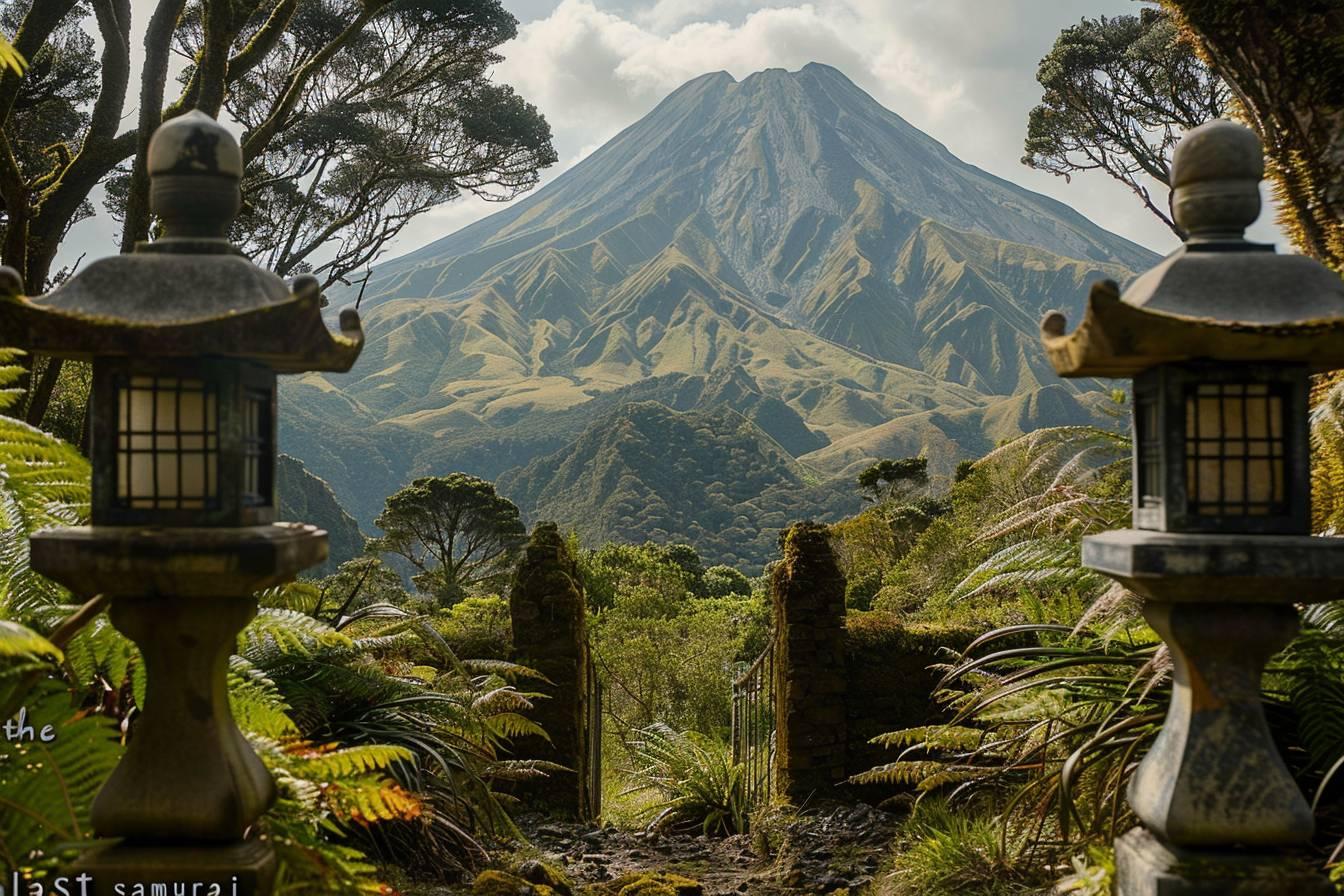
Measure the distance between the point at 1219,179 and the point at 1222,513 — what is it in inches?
32.9

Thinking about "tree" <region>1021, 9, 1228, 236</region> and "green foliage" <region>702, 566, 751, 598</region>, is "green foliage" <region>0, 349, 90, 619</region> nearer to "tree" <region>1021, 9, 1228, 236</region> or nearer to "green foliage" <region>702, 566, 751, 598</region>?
"tree" <region>1021, 9, 1228, 236</region>

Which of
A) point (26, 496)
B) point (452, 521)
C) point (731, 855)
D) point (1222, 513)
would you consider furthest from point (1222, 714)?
point (452, 521)

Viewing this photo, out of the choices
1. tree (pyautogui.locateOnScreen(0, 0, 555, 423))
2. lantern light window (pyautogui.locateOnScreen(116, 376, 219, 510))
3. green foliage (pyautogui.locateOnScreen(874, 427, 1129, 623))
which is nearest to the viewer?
lantern light window (pyautogui.locateOnScreen(116, 376, 219, 510))

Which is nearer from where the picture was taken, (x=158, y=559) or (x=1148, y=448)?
(x=158, y=559)

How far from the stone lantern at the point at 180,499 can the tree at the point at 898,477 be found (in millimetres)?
21929

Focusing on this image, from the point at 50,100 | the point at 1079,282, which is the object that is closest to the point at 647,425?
the point at 50,100

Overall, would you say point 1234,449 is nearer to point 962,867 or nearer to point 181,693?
point 962,867

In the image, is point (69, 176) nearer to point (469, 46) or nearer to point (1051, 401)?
point (469, 46)

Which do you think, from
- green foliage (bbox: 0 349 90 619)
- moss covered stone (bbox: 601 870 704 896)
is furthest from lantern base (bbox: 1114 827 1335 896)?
green foliage (bbox: 0 349 90 619)

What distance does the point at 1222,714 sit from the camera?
243cm

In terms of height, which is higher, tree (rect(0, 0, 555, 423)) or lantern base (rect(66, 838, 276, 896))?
tree (rect(0, 0, 555, 423))

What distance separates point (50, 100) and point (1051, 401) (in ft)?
290

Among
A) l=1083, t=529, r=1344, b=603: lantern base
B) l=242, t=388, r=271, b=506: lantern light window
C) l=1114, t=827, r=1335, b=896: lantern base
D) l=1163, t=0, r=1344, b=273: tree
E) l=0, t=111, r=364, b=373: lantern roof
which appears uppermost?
l=1163, t=0, r=1344, b=273: tree

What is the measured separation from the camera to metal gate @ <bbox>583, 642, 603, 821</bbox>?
709 cm
